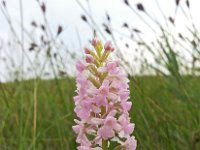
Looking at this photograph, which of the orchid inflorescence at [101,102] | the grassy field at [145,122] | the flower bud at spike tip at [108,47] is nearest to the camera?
the orchid inflorescence at [101,102]

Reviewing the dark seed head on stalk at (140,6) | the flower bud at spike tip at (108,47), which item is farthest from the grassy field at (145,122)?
the flower bud at spike tip at (108,47)

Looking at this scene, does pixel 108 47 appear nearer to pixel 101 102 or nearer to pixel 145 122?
pixel 101 102

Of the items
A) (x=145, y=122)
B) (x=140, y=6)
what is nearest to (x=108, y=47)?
(x=145, y=122)

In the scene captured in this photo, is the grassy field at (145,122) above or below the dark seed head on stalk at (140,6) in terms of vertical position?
below

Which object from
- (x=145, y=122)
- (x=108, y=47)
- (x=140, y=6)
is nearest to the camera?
(x=108, y=47)

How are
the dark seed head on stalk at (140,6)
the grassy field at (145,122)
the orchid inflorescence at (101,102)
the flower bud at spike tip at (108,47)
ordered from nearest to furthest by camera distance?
the orchid inflorescence at (101,102)
the flower bud at spike tip at (108,47)
the grassy field at (145,122)
the dark seed head on stalk at (140,6)

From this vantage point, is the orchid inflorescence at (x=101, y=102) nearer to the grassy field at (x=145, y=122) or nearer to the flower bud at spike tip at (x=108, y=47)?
the flower bud at spike tip at (x=108, y=47)

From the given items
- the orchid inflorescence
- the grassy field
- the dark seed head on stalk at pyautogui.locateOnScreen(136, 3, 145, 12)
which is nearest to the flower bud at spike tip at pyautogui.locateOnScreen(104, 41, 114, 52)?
the orchid inflorescence

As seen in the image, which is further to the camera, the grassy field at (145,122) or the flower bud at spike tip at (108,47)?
the grassy field at (145,122)
